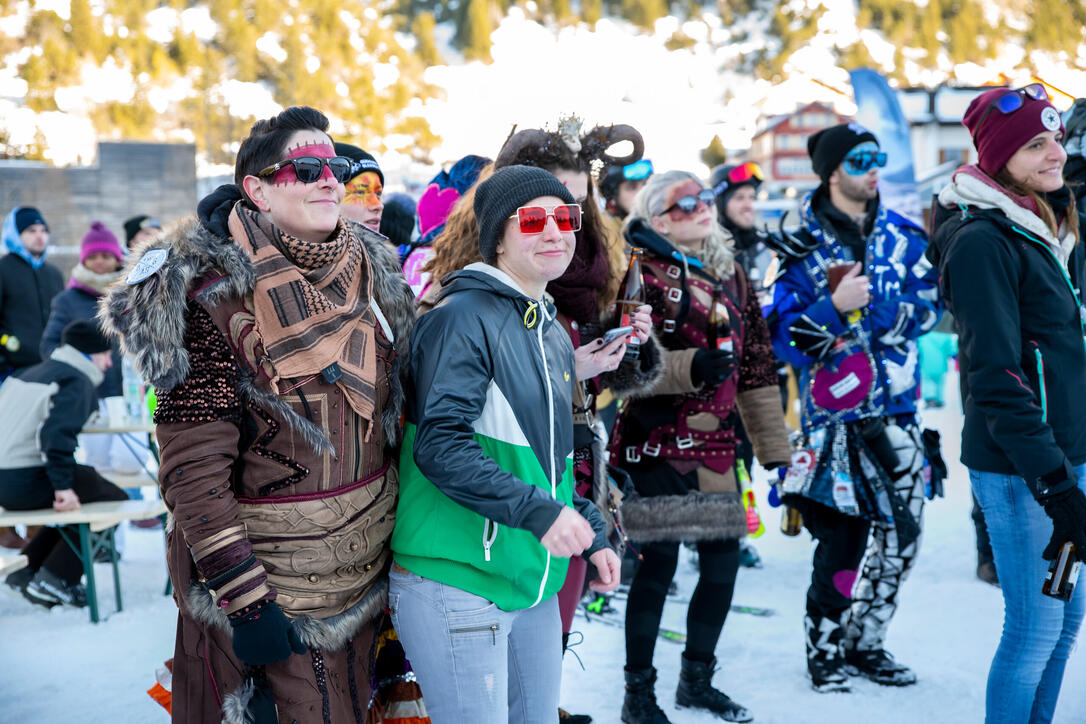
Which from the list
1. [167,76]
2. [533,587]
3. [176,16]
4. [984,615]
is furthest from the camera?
[176,16]

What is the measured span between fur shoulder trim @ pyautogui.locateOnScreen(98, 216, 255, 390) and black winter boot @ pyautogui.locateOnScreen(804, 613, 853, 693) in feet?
9.12

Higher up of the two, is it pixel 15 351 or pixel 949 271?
pixel 949 271

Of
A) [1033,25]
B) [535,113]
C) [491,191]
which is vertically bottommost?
[491,191]

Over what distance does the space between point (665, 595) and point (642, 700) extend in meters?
0.39

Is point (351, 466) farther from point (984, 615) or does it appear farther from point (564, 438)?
point (984, 615)

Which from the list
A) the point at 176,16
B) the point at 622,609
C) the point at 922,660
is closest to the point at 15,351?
the point at 622,609

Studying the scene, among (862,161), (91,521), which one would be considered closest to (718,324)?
(862,161)

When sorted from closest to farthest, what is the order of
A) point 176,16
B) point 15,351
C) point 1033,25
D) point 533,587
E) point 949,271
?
point 533,587 → point 949,271 → point 15,351 → point 176,16 → point 1033,25

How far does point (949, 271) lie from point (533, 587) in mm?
1583

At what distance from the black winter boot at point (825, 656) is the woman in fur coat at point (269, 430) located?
7.24 ft

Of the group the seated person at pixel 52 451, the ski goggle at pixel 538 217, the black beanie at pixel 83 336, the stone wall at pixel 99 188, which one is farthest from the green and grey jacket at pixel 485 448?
the stone wall at pixel 99 188

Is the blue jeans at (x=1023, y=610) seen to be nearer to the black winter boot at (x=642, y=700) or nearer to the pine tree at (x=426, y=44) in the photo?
the black winter boot at (x=642, y=700)

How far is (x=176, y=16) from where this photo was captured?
64.1m

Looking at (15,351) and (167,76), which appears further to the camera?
(167,76)
